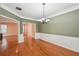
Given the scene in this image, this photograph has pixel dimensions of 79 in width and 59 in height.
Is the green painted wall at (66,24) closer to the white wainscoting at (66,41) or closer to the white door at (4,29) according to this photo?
the white wainscoting at (66,41)

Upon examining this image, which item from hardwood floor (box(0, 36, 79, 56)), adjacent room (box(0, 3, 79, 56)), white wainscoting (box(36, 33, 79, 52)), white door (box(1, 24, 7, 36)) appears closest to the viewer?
hardwood floor (box(0, 36, 79, 56))

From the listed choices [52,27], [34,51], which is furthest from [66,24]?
[34,51]

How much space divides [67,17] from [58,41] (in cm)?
171

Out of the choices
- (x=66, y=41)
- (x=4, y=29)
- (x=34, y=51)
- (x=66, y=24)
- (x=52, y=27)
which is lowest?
(x=34, y=51)

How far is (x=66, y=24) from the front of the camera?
437 cm

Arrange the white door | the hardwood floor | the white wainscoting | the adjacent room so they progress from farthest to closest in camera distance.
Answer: the white door → the white wainscoting → the adjacent room → the hardwood floor

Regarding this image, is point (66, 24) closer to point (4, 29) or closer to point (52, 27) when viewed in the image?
point (52, 27)

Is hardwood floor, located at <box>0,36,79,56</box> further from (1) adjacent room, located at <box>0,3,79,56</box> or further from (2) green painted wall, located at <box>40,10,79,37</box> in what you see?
(2) green painted wall, located at <box>40,10,79,37</box>

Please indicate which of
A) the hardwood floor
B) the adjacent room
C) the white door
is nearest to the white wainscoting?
the adjacent room

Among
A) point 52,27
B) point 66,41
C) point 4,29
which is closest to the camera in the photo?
point 66,41

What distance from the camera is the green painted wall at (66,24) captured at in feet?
12.4

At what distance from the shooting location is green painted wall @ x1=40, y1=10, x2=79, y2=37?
3.79 metres

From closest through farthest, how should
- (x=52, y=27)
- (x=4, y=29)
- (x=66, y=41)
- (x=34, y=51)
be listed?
→ (x=34, y=51) < (x=66, y=41) < (x=52, y=27) < (x=4, y=29)

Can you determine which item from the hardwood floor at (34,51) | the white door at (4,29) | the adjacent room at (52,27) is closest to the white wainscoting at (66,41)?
the adjacent room at (52,27)
